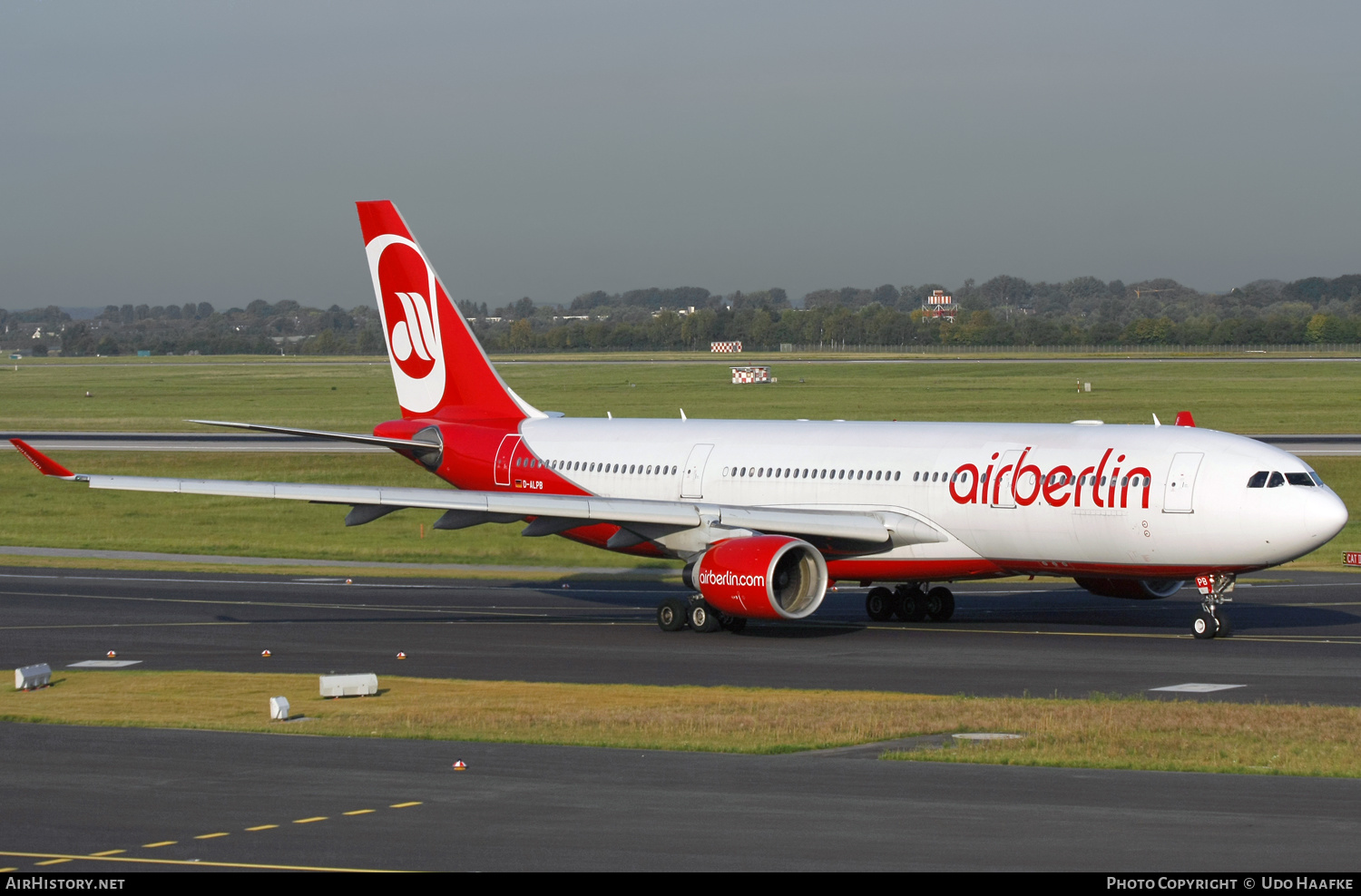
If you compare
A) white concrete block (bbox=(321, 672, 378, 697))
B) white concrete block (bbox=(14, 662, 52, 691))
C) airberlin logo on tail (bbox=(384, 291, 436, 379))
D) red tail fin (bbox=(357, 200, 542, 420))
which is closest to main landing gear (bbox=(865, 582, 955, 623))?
red tail fin (bbox=(357, 200, 542, 420))

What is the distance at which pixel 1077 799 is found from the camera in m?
20.0

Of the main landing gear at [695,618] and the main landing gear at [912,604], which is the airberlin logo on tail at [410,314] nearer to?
the main landing gear at [695,618]

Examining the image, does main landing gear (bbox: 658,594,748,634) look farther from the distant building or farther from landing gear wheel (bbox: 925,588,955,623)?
the distant building

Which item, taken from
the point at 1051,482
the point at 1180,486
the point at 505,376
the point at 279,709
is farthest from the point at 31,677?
the point at 505,376

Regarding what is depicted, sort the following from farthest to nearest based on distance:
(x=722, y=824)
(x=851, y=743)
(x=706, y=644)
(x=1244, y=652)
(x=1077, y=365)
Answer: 1. (x=1077, y=365)
2. (x=706, y=644)
3. (x=1244, y=652)
4. (x=851, y=743)
5. (x=722, y=824)

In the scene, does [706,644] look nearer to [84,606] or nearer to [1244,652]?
[1244,652]

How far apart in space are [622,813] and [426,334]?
29.5 m

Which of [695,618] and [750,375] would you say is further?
[750,375]

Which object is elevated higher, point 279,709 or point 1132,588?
point 1132,588

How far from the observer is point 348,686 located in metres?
29.8

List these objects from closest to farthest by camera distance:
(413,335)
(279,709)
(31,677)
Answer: (279,709), (31,677), (413,335)

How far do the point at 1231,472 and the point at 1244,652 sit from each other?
12.5 feet

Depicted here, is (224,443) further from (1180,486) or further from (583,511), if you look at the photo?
(1180,486)
